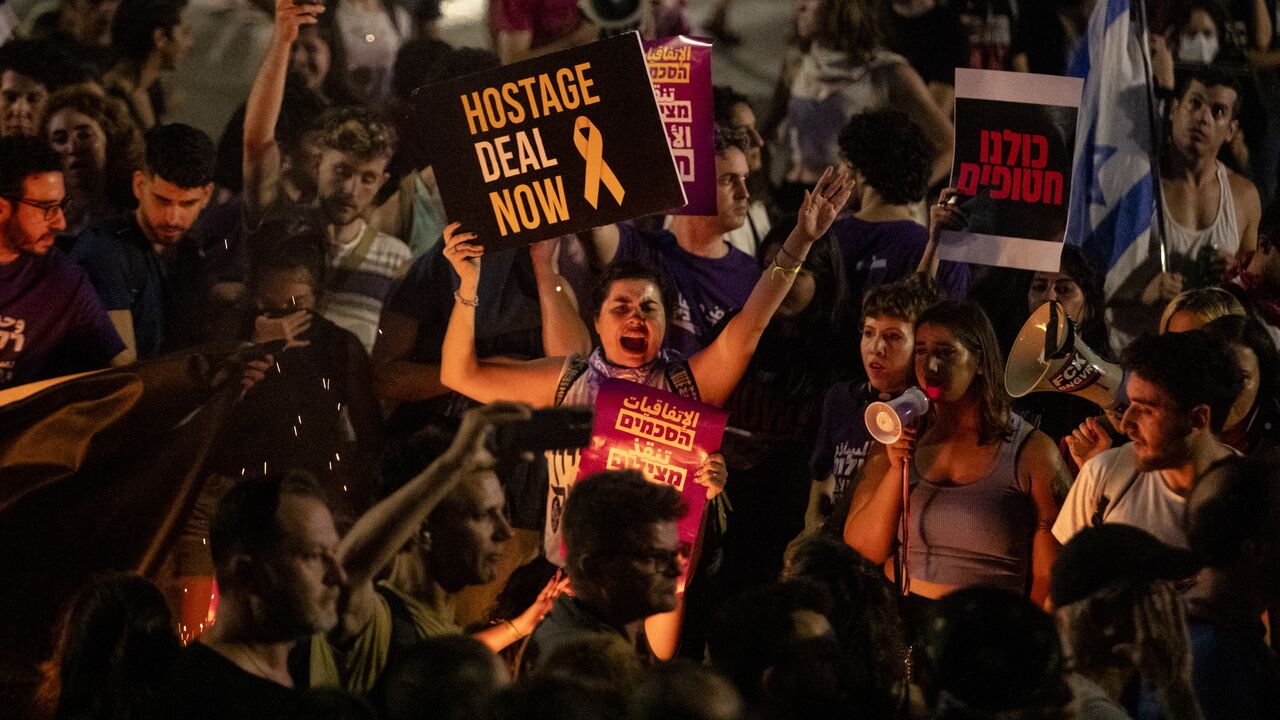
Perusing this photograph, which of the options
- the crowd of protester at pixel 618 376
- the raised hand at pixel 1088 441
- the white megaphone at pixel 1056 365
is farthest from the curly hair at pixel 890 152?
the raised hand at pixel 1088 441

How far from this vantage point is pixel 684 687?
3.51 metres

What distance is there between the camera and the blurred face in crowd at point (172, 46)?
590 cm

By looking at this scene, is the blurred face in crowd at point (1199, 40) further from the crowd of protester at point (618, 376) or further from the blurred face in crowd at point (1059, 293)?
the blurred face in crowd at point (1059, 293)

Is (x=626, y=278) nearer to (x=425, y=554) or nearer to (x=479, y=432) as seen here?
(x=479, y=432)

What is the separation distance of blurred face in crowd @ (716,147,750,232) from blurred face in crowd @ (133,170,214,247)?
75.0 inches

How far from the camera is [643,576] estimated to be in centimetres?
449

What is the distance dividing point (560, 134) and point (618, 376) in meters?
0.86

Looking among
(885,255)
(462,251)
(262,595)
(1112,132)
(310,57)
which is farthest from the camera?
(1112,132)

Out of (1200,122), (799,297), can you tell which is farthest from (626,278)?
(1200,122)

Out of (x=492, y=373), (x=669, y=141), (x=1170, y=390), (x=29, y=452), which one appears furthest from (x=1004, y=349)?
(x=29, y=452)

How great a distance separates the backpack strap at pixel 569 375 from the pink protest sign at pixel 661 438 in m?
0.17

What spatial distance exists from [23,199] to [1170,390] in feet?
12.6

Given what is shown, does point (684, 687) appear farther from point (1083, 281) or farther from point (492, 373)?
point (1083, 281)

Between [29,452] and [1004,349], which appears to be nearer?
[29,452]
